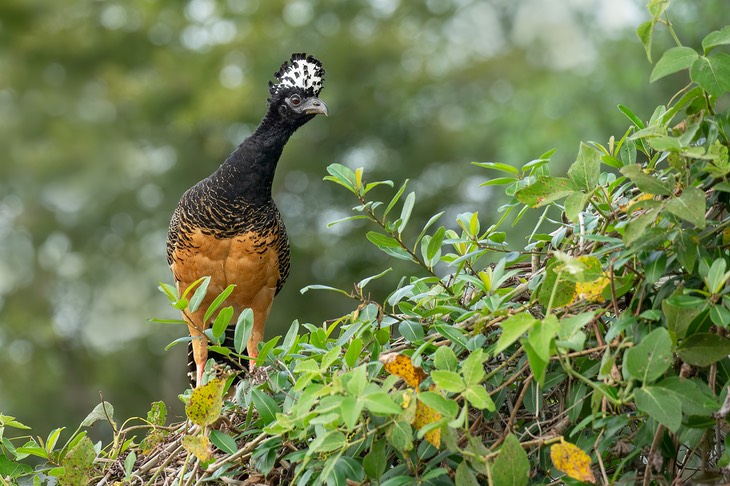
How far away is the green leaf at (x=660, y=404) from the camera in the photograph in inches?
46.8

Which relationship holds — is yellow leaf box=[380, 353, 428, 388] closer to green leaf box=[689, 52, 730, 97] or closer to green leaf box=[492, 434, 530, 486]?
green leaf box=[492, 434, 530, 486]

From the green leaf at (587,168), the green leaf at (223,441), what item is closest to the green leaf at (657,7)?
the green leaf at (587,168)

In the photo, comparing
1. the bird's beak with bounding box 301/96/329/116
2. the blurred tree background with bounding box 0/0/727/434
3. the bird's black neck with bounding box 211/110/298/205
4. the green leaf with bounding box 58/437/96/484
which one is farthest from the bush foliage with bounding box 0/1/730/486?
the blurred tree background with bounding box 0/0/727/434

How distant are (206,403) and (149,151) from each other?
14084 millimetres

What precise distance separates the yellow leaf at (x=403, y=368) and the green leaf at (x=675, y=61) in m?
0.51

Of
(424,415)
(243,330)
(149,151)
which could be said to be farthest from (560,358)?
(149,151)

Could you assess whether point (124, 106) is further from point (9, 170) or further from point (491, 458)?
point (491, 458)

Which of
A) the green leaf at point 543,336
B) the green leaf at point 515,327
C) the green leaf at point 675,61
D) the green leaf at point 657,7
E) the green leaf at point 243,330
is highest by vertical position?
the green leaf at point 657,7

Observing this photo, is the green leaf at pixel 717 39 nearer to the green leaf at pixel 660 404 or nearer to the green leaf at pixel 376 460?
the green leaf at pixel 660 404

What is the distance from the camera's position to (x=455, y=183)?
15.2 meters

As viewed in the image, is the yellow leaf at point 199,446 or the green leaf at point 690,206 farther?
the yellow leaf at point 199,446

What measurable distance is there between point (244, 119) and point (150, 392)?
13.5 feet

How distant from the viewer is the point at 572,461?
1.28 meters

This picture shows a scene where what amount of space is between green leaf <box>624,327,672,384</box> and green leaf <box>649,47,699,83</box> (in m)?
0.35
